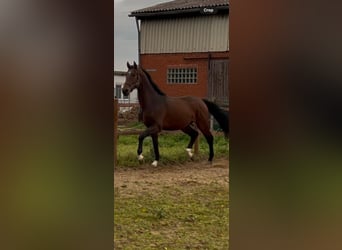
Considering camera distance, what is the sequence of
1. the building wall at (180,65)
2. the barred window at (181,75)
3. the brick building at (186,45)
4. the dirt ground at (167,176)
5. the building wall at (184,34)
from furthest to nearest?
the barred window at (181,75)
the building wall at (180,65)
the building wall at (184,34)
the brick building at (186,45)
the dirt ground at (167,176)

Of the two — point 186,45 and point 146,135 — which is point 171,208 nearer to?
point 146,135

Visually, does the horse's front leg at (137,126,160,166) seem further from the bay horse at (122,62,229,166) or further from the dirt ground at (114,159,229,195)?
the dirt ground at (114,159,229,195)

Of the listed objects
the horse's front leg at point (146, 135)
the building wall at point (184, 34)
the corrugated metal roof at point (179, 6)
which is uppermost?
the corrugated metal roof at point (179, 6)

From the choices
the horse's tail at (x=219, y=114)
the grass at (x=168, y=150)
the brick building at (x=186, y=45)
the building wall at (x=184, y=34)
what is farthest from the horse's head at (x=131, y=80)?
the building wall at (x=184, y=34)

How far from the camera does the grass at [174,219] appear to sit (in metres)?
2.39

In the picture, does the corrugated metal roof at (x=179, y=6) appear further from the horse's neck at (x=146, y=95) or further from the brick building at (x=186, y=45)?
the horse's neck at (x=146, y=95)

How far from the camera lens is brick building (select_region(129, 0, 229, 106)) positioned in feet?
32.1

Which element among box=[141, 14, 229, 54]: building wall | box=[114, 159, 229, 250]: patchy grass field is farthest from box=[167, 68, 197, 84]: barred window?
box=[114, 159, 229, 250]: patchy grass field

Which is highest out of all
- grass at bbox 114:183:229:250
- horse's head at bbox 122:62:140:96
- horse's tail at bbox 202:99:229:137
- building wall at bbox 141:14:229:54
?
building wall at bbox 141:14:229:54

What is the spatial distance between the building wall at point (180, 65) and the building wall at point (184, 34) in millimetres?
112

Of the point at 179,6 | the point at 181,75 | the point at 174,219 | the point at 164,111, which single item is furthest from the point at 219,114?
the point at 179,6
